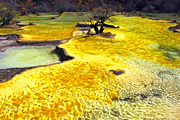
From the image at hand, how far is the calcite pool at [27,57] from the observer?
38.3 feet

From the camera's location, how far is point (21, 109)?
639cm

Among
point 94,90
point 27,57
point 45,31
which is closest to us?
point 94,90

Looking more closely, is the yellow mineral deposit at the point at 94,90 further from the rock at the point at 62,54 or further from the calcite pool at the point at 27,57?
the calcite pool at the point at 27,57

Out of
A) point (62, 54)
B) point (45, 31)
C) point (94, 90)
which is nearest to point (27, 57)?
point (62, 54)

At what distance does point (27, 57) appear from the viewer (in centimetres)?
1300

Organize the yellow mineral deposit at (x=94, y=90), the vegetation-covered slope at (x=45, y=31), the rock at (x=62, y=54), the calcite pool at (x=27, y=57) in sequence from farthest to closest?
the vegetation-covered slope at (x=45, y=31) → the rock at (x=62, y=54) → the calcite pool at (x=27, y=57) → the yellow mineral deposit at (x=94, y=90)

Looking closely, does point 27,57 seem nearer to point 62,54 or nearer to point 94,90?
point 62,54

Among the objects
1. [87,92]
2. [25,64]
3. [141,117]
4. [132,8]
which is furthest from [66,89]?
[132,8]

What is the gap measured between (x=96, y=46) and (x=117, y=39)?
3461mm

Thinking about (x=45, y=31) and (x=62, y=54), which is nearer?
(x=62, y=54)

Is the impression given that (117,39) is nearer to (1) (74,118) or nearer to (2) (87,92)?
(2) (87,92)

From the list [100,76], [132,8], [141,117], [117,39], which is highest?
[132,8]

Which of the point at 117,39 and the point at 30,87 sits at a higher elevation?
the point at 117,39

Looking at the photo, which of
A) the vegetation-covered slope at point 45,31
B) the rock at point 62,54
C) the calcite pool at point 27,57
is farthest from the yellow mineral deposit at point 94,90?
the vegetation-covered slope at point 45,31
